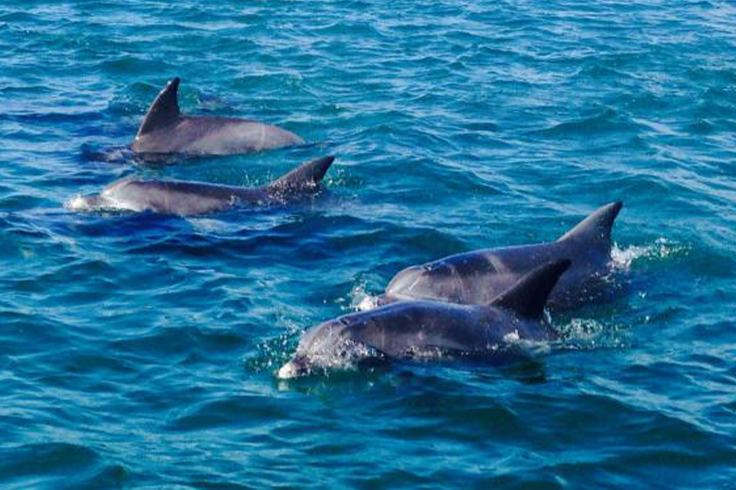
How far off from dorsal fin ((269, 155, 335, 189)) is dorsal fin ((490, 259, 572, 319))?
610cm

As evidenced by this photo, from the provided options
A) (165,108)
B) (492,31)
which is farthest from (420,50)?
(165,108)

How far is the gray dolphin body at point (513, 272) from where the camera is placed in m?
16.8

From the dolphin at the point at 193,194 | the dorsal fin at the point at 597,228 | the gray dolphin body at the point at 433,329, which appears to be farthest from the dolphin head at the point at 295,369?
the dolphin at the point at 193,194

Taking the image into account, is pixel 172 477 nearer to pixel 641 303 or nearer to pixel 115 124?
pixel 641 303

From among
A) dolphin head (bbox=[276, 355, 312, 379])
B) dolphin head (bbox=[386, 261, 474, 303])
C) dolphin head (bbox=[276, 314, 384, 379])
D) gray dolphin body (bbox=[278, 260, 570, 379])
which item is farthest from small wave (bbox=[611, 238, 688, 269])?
dolphin head (bbox=[276, 355, 312, 379])

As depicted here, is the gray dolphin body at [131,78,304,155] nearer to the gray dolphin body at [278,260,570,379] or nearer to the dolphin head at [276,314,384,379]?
the gray dolphin body at [278,260,570,379]

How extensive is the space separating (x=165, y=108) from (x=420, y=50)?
928 centimetres

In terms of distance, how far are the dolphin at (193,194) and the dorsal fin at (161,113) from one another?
3.03m

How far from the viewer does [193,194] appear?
808 inches

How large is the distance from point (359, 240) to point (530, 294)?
14.1 ft

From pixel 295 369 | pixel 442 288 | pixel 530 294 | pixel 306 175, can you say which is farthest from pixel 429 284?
pixel 306 175

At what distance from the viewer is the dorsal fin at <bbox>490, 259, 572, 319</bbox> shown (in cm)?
1547

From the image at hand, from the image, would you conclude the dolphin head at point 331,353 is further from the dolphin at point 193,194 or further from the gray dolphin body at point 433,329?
the dolphin at point 193,194

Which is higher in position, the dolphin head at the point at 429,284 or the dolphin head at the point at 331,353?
the dolphin head at the point at 331,353
